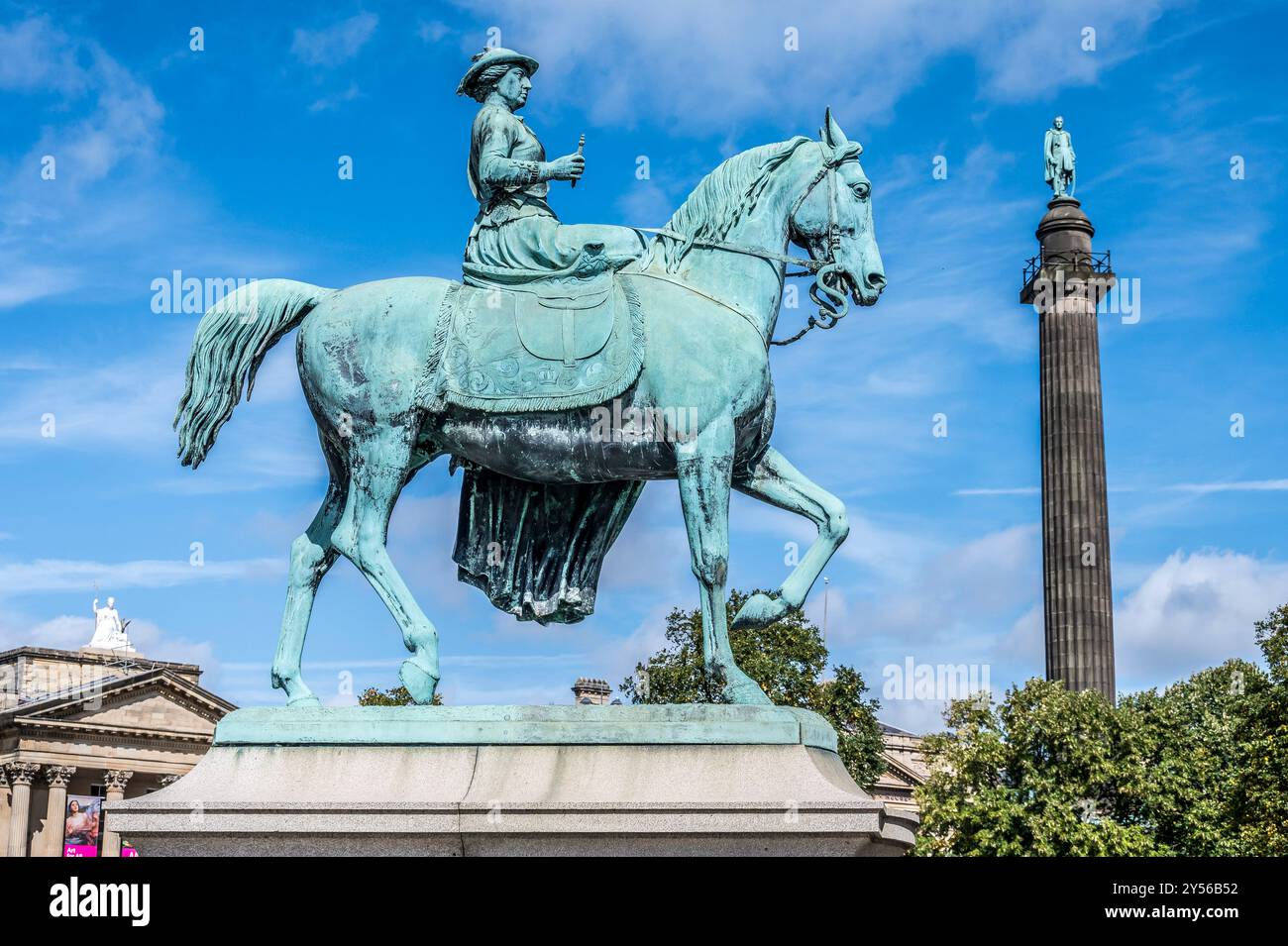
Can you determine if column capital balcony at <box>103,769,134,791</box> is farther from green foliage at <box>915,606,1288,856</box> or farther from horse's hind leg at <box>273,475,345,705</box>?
horse's hind leg at <box>273,475,345,705</box>

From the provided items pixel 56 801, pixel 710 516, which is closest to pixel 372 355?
pixel 710 516

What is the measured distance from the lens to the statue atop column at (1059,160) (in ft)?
226

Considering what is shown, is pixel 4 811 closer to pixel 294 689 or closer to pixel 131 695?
pixel 131 695

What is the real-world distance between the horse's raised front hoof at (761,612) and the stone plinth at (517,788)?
3.21ft

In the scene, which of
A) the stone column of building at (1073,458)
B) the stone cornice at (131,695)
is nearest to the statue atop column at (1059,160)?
the stone column of building at (1073,458)

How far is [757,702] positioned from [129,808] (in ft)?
14.0

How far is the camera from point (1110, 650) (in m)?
61.2

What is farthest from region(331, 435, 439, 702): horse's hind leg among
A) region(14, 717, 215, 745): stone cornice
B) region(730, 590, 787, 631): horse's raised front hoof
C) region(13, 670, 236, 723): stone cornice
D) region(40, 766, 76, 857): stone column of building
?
region(40, 766, 76, 857): stone column of building

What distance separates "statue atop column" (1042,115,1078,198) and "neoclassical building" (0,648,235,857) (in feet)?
155

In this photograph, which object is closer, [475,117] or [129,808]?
[129,808]

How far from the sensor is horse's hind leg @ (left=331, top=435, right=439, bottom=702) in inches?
500
